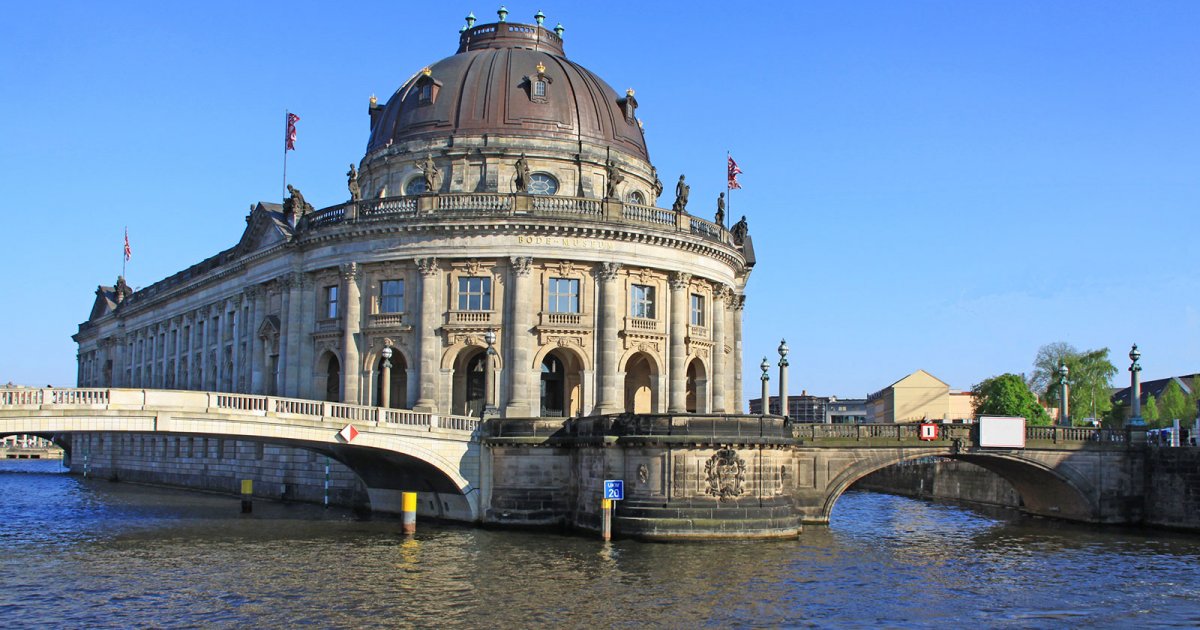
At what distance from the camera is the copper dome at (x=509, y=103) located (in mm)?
62875

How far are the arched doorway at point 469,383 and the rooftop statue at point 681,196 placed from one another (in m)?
12.0

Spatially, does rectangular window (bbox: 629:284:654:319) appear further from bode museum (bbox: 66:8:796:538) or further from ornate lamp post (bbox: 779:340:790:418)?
ornate lamp post (bbox: 779:340:790:418)

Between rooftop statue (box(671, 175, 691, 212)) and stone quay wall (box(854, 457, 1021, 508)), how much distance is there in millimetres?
23901

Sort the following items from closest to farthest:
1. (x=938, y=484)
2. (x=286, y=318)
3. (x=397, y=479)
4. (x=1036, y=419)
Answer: (x=397, y=479) → (x=286, y=318) → (x=938, y=484) → (x=1036, y=419)

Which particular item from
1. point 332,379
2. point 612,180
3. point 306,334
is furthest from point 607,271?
point 332,379

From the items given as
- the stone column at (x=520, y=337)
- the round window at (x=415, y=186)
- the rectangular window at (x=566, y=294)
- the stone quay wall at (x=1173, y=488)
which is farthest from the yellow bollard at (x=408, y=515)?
the stone quay wall at (x=1173, y=488)

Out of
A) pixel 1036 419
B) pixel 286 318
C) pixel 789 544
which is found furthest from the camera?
pixel 1036 419

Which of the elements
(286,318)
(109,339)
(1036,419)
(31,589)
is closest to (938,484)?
(1036,419)

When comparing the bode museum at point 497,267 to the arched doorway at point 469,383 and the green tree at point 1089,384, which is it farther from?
the green tree at point 1089,384

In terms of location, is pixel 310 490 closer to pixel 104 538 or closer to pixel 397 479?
pixel 397 479

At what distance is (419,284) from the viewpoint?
2215 inches

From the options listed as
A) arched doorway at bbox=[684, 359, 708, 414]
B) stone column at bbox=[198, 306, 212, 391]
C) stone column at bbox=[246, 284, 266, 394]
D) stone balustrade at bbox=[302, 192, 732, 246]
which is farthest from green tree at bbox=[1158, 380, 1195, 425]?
stone column at bbox=[198, 306, 212, 391]

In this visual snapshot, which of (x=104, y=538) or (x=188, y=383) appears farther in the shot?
(x=188, y=383)

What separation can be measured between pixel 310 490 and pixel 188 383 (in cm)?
2369
